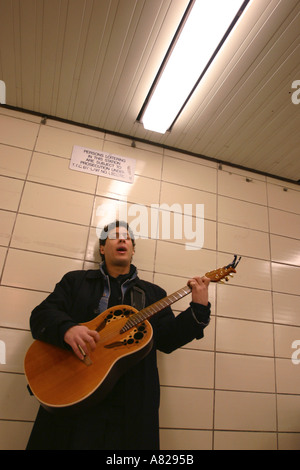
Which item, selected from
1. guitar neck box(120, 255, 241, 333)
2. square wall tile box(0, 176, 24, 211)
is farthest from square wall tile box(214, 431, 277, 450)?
square wall tile box(0, 176, 24, 211)

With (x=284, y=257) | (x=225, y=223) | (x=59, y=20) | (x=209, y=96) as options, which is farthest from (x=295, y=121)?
(x=59, y=20)

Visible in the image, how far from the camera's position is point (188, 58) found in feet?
6.05

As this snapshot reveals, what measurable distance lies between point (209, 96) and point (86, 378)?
6.78 ft

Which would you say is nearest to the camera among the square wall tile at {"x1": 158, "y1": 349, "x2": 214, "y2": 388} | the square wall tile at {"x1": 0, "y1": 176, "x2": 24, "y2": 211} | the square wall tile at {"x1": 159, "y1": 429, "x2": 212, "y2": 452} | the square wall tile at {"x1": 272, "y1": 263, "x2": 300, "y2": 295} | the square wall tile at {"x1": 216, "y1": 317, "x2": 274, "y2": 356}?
the square wall tile at {"x1": 159, "y1": 429, "x2": 212, "y2": 452}

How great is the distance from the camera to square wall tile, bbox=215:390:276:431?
6.82ft

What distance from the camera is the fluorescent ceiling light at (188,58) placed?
1.58 metres

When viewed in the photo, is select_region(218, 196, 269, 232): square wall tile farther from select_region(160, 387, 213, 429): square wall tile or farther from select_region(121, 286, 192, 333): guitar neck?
select_region(160, 387, 213, 429): square wall tile

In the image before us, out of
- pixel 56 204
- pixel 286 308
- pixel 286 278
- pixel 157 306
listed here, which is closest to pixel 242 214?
pixel 286 278

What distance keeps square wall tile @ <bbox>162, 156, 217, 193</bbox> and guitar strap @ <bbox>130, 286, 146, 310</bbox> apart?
1.24m

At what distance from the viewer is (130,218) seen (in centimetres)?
242

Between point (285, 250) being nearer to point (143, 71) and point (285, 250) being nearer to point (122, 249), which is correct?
point (122, 249)

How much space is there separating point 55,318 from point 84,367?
295 mm

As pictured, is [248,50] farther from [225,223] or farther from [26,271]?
[26,271]

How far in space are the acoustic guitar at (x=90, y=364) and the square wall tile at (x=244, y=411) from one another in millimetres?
1157
